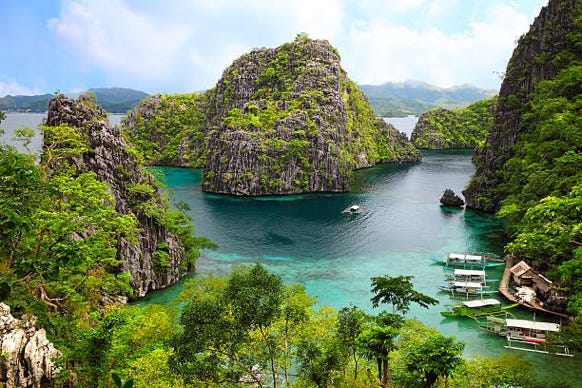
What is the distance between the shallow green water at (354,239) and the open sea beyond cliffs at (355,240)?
13 centimetres

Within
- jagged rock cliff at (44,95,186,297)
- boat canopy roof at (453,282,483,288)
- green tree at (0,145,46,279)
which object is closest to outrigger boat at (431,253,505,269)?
boat canopy roof at (453,282,483,288)

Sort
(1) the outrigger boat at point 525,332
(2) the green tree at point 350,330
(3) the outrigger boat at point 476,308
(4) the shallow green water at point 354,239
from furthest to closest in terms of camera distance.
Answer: (4) the shallow green water at point 354,239
(3) the outrigger boat at point 476,308
(1) the outrigger boat at point 525,332
(2) the green tree at point 350,330

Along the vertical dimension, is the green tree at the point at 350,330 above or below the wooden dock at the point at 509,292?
above

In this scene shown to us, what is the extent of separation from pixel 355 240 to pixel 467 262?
1697 cm

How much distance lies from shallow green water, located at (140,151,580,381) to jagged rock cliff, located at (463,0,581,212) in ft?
19.5

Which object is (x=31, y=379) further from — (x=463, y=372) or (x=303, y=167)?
(x=303, y=167)

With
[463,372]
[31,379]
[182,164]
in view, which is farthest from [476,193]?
[182,164]

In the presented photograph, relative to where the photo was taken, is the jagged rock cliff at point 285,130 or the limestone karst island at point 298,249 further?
the jagged rock cliff at point 285,130

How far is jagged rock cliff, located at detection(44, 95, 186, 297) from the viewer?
40375 mm

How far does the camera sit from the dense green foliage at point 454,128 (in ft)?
615

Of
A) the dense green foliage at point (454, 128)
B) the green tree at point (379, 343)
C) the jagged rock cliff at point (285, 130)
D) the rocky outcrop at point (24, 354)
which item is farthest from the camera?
the dense green foliage at point (454, 128)

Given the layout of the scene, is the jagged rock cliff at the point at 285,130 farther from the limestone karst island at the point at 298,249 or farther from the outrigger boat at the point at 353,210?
the outrigger boat at the point at 353,210

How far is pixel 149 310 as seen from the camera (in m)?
30.2

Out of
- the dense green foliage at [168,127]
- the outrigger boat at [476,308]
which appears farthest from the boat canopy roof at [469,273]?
the dense green foliage at [168,127]
